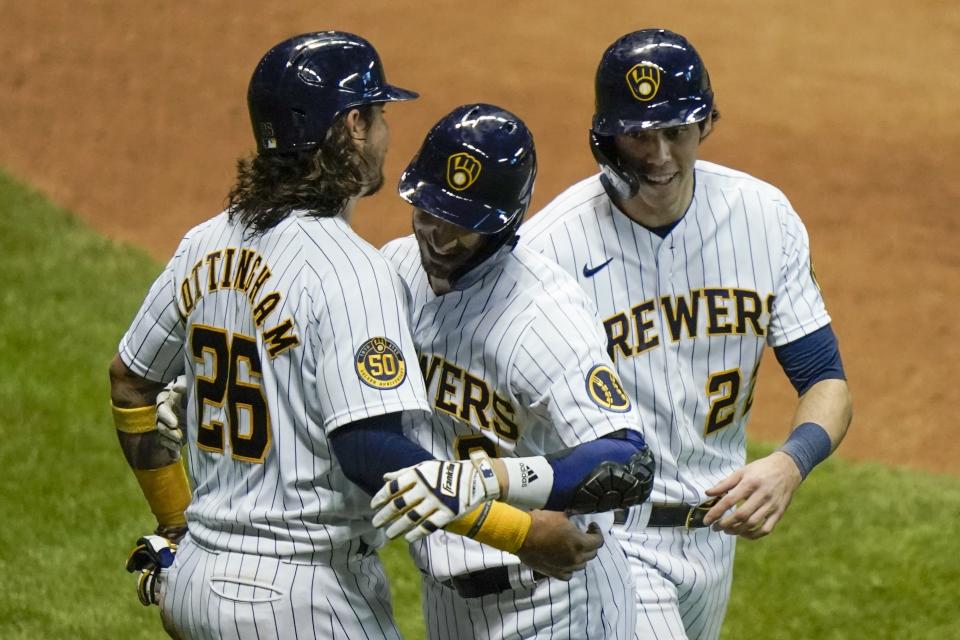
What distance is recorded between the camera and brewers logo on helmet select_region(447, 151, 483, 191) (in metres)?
3.55

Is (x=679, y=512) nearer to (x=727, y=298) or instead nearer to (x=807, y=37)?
(x=727, y=298)

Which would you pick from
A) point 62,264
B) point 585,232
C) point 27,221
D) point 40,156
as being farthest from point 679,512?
point 40,156

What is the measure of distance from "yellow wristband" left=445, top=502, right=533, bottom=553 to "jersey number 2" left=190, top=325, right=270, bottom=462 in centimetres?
52

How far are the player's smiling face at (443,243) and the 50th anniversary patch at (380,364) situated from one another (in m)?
0.38

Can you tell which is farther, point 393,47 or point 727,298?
point 393,47

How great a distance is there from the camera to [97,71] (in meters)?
14.7

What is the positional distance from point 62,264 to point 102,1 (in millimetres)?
6258

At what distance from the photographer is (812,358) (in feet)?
14.3

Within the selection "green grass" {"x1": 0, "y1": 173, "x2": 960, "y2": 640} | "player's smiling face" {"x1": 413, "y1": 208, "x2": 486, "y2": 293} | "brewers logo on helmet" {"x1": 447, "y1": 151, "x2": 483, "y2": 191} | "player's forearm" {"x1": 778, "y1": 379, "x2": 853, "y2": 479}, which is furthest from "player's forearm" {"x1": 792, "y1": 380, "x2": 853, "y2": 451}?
"green grass" {"x1": 0, "y1": 173, "x2": 960, "y2": 640}

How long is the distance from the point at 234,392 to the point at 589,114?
1101 cm

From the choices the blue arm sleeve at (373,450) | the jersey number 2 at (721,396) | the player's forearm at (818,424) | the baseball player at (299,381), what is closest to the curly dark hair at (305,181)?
the baseball player at (299,381)

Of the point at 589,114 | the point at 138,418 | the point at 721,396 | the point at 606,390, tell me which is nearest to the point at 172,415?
the point at 138,418

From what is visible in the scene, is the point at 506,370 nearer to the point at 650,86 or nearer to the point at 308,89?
the point at 308,89

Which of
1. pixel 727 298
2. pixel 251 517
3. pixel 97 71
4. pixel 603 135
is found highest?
pixel 97 71
